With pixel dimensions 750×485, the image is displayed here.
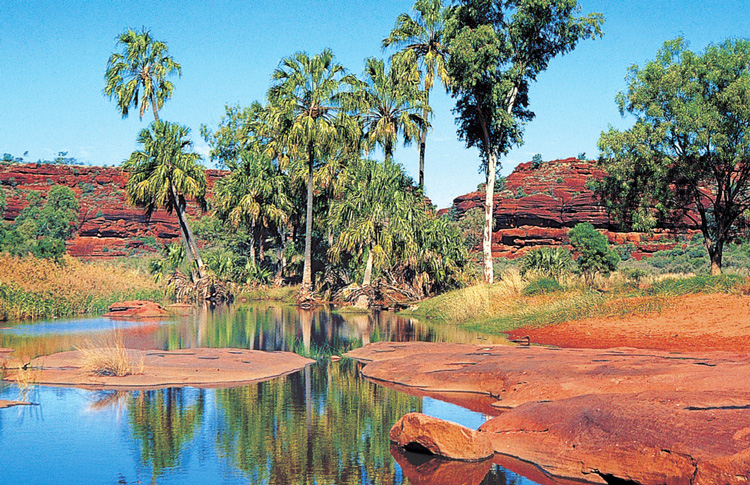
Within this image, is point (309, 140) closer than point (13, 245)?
No

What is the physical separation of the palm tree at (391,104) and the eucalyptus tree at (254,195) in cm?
677

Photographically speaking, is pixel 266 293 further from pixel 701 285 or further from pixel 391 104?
pixel 701 285

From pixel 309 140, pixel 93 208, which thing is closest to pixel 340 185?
pixel 309 140

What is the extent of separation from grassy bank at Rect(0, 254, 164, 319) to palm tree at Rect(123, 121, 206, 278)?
4579mm

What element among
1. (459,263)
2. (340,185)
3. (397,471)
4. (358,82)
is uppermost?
(358,82)

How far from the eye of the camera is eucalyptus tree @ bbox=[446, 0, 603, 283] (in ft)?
103

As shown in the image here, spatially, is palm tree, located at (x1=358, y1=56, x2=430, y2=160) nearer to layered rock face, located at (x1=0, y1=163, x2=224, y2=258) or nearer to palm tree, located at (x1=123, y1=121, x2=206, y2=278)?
palm tree, located at (x1=123, y1=121, x2=206, y2=278)

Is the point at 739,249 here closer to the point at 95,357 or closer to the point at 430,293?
the point at 430,293

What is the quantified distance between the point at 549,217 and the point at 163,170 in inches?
2231

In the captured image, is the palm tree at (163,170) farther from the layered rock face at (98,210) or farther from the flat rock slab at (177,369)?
the layered rock face at (98,210)

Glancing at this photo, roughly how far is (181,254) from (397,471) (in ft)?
106

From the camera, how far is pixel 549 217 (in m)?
82.2

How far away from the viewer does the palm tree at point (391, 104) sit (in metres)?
37.2

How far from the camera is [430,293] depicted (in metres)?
34.1
